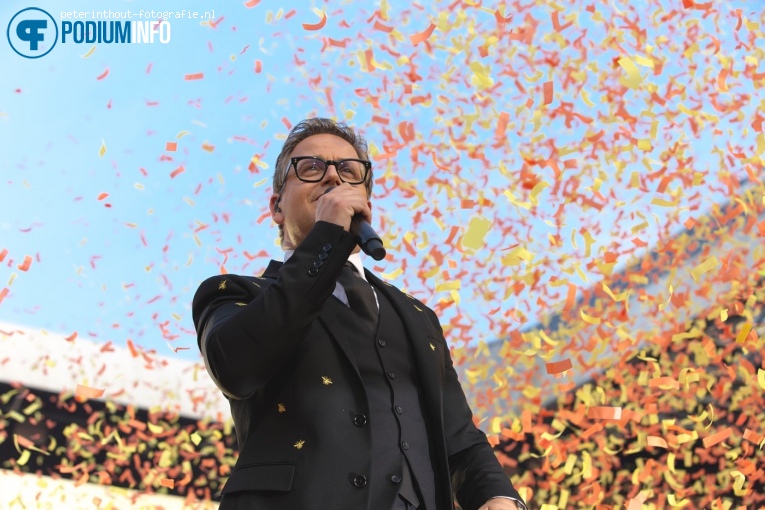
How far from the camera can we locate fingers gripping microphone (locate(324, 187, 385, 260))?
183 cm

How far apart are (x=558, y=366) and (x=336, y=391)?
491cm

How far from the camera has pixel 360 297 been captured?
6.96ft

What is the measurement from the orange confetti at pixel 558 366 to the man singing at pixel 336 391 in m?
4.37

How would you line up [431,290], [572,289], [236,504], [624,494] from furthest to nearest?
[624,494]
[572,289]
[431,290]
[236,504]

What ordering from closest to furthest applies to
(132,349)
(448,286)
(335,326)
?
(335,326), (448,286), (132,349)

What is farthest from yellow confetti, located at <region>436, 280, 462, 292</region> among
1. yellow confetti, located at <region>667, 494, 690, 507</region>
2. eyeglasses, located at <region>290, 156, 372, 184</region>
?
eyeglasses, located at <region>290, 156, 372, 184</region>

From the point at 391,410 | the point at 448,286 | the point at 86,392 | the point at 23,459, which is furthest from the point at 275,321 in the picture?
the point at 23,459

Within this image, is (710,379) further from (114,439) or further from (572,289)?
(114,439)

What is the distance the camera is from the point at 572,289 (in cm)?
634

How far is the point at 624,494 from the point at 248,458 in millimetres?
5601

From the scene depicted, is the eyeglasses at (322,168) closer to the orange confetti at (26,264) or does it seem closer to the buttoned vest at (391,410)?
the buttoned vest at (391,410)

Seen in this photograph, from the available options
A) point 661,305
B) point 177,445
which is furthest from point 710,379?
point 177,445

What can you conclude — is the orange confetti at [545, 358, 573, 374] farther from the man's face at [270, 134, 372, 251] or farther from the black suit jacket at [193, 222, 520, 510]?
the black suit jacket at [193, 222, 520, 510]

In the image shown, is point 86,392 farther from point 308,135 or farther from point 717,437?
point 308,135
